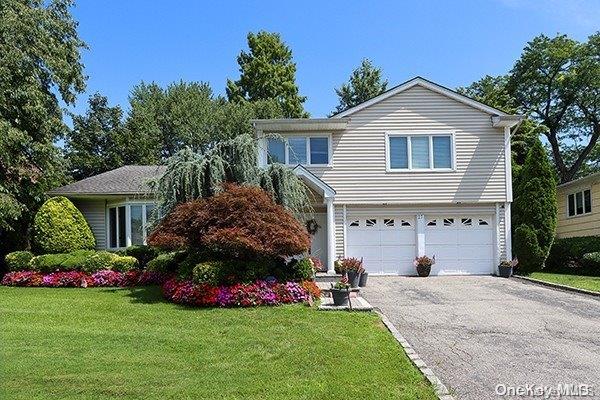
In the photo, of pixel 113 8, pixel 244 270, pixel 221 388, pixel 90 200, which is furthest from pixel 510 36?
pixel 90 200

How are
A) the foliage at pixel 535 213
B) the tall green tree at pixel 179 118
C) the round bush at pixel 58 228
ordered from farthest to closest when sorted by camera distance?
1. the tall green tree at pixel 179 118
2. the foliage at pixel 535 213
3. the round bush at pixel 58 228

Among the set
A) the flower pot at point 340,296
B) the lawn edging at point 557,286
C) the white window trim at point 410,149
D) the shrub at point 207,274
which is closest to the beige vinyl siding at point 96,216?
the shrub at point 207,274

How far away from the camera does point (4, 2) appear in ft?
56.0

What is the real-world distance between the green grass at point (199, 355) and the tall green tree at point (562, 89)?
27.6m

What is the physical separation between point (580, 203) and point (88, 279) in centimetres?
2040

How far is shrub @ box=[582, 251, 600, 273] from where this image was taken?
1858cm

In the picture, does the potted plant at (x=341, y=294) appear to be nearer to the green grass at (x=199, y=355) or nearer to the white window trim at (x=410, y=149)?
the green grass at (x=199, y=355)

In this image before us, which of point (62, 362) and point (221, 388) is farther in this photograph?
point (62, 362)

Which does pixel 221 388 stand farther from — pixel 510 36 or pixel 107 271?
pixel 510 36

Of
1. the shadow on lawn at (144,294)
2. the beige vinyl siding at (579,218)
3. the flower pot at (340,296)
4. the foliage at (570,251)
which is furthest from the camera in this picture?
the beige vinyl siding at (579,218)

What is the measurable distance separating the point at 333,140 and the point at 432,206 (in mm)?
4419

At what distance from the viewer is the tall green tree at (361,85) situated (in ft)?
125

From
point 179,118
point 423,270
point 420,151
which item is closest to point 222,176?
point 420,151

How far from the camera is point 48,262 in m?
16.4
